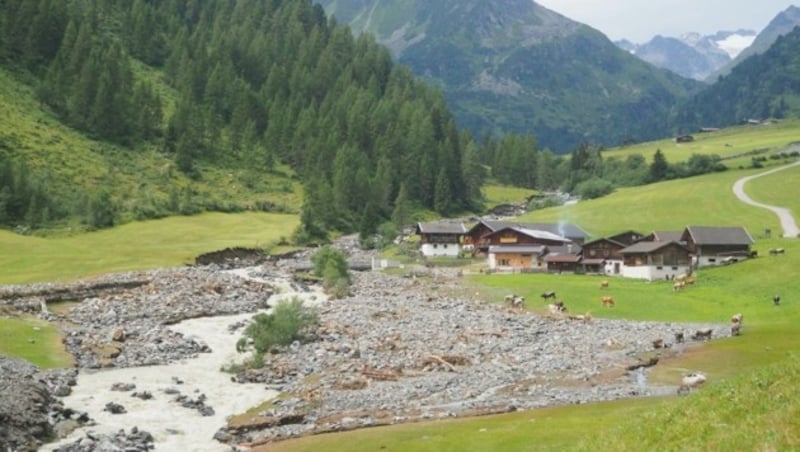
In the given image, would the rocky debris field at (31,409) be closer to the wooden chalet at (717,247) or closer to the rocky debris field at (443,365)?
the rocky debris field at (443,365)

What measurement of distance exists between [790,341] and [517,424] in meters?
25.1

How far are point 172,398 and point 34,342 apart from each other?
15229 mm

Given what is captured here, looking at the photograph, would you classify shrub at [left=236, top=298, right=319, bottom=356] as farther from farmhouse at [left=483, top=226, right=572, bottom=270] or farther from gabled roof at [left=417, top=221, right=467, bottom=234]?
gabled roof at [left=417, top=221, right=467, bottom=234]

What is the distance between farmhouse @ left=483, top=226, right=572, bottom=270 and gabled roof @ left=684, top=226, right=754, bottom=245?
2048 centimetres

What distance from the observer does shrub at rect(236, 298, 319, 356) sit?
50781 millimetres

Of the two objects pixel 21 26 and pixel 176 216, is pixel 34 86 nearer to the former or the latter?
pixel 21 26

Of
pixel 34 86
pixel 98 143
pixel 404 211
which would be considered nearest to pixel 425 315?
pixel 404 211

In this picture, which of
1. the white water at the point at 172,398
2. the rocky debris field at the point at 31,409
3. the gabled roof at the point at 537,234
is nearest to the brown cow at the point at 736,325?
the white water at the point at 172,398

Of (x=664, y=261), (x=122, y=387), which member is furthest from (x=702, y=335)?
(x=122, y=387)

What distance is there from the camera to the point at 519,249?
103 metres

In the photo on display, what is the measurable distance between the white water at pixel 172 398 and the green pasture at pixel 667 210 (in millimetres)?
82661

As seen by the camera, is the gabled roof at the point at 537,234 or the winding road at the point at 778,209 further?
the gabled roof at the point at 537,234

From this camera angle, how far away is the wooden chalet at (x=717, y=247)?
285 ft

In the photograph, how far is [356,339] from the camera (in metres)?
53.6
